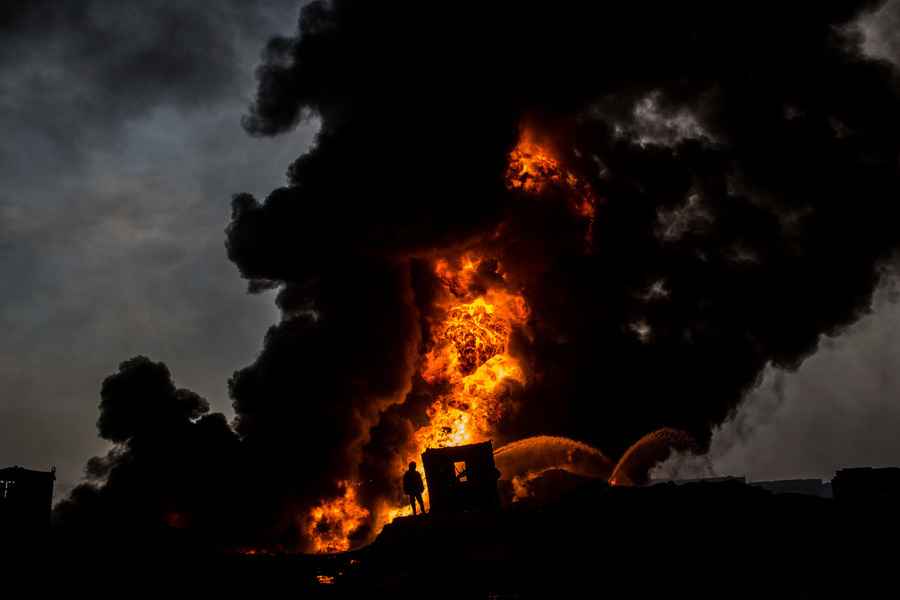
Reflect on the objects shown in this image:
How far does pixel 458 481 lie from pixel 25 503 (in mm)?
14607

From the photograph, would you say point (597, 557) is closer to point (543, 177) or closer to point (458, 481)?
point (458, 481)

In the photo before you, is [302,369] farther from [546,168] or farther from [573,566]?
[573,566]

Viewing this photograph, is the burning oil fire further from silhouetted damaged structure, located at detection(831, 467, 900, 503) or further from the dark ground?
silhouetted damaged structure, located at detection(831, 467, 900, 503)

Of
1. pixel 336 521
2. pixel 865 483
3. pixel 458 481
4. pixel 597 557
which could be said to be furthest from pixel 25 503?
pixel 865 483

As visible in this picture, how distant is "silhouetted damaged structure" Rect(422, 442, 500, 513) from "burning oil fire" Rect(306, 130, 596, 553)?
12.1 metres

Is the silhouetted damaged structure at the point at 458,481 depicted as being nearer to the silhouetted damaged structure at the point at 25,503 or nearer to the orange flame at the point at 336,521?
the orange flame at the point at 336,521

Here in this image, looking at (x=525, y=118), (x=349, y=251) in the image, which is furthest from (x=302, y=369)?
(x=525, y=118)

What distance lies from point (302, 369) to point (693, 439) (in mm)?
21464

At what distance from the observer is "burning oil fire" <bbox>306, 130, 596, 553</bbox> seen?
4225 cm

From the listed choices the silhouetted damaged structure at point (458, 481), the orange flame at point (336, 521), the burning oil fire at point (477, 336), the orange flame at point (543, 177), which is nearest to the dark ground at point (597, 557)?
the silhouetted damaged structure at point (458, 481)

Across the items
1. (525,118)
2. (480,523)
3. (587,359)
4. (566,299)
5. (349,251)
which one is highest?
(525,118)

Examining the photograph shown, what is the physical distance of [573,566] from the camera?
66.7 feet

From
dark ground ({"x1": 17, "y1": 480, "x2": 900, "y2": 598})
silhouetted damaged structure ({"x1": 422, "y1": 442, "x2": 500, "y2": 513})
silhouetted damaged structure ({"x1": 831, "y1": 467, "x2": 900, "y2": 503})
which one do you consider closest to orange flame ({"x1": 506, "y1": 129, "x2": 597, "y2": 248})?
silhouetted damaged structure ({"x1": 422, "y1": 442, "x2": 500, "y2": 513})

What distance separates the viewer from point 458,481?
94.6ft
